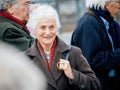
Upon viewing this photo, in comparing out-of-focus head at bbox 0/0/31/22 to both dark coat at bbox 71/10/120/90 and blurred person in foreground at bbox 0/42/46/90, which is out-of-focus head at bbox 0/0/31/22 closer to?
dark coat at bbox 71/10/120/90

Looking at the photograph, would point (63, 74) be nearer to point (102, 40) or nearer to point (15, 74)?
point (102, 40)

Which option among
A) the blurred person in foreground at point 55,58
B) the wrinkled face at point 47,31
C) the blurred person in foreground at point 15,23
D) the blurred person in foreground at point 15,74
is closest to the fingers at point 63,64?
the blurred person in foreground at point 55,58

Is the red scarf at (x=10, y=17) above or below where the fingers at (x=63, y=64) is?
above

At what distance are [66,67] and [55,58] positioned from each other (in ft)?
0.47

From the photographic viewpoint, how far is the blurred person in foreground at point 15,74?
35.1 inches

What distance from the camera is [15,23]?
3500mm

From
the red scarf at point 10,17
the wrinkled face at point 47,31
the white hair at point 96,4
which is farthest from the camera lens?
the white hair at point 96,4

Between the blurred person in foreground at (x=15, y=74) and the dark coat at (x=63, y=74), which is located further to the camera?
the dark coat at (x=63, y=74)

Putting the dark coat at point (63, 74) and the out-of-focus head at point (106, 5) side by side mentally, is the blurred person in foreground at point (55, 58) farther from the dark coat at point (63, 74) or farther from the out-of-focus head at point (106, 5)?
the out-of-focus head at point (106, 5)

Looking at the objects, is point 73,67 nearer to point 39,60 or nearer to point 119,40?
point 39,60

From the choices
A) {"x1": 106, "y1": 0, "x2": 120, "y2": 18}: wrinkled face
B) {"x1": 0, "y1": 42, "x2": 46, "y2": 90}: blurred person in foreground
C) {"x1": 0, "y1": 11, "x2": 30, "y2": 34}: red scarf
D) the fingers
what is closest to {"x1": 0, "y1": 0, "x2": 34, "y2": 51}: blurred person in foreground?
{"x1": 0, "y1": 11, "x2": 30, "y2": 34}: red scarf

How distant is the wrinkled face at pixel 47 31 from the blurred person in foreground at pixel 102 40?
742mm

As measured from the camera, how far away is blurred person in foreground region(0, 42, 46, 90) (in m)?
0.89

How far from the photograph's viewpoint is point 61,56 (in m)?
2.98
